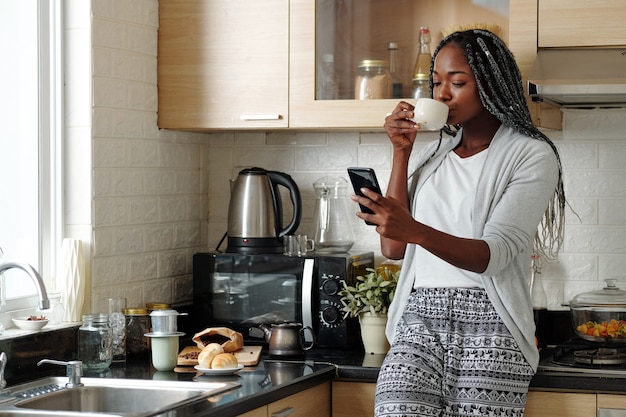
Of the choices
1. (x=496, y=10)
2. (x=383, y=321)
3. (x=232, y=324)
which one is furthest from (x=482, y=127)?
(x=232, y=324)

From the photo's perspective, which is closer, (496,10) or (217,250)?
(496,10)

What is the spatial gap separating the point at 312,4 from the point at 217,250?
0.92 meters

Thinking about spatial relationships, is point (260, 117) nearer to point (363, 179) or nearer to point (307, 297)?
point (307, 297)

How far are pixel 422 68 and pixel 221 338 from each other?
1.00m

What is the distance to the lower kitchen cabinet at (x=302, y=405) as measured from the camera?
8.23 feet

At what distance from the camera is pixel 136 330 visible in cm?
303

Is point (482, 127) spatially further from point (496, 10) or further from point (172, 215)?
point (172, 215)

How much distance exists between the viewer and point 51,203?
2941mm

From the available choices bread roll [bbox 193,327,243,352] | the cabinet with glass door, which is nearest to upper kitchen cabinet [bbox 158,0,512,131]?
the cabinet with glass door

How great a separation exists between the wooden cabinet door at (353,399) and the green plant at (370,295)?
29 cm

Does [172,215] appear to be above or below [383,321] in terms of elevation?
above

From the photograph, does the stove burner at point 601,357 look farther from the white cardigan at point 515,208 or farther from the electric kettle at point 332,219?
the electric kettle at point 332,219

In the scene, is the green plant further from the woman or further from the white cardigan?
the white cardigan

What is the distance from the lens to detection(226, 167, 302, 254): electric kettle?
3287mm
